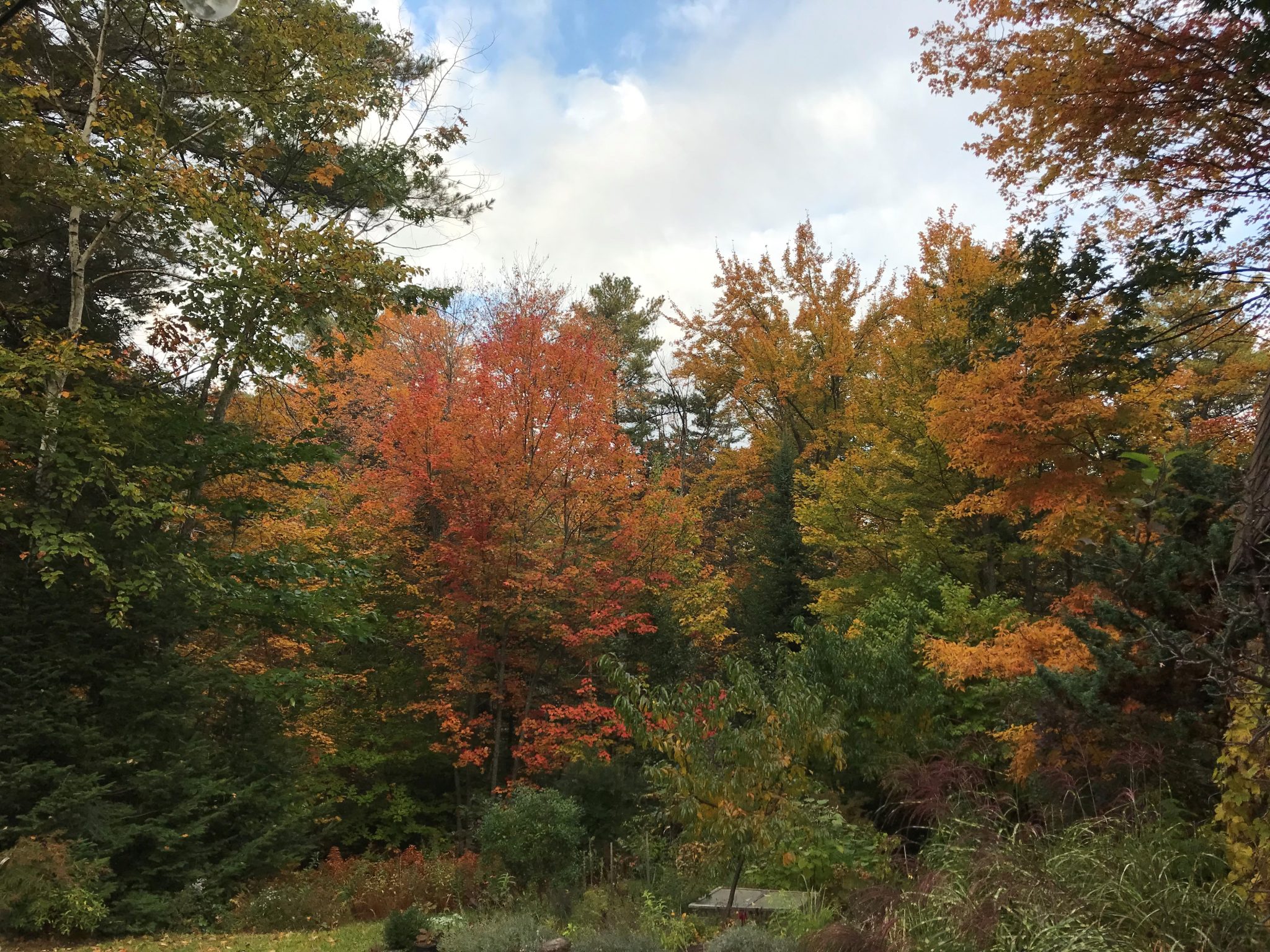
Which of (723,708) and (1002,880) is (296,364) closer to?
(723,708)

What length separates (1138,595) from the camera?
20.8 feet

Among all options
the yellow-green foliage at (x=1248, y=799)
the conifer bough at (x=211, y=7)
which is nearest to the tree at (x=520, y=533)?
the yellow-green foliage at (x=1248, y=799)

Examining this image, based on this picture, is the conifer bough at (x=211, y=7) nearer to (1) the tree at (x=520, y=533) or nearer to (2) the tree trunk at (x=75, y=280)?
(2) the tree trunk at (x=75, y=280)

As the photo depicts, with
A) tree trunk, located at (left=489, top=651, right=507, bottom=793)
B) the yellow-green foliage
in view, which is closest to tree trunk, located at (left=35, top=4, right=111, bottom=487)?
tree trunk, located at (left=489, top=651, right=507, bottom=793)

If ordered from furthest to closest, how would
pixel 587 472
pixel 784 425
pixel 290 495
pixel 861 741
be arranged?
pixel 784 425 < pixel 587 472 < pixel 290 495 < pixel 861 741

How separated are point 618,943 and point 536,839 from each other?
185 inches

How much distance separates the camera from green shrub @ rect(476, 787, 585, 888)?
9898 mm

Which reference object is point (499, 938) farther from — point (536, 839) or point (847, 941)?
point (536, 839)

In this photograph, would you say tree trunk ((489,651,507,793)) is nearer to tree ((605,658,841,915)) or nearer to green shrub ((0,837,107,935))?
green shrub ((0,837,107,935))

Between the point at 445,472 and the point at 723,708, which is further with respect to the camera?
the point at 445,472

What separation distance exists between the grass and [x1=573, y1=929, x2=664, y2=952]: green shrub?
290 cm

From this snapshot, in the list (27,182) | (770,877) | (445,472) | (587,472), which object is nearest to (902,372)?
(587,472)

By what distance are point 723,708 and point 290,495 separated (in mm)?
10288

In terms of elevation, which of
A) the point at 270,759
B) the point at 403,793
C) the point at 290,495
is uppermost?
the point at 290,495
